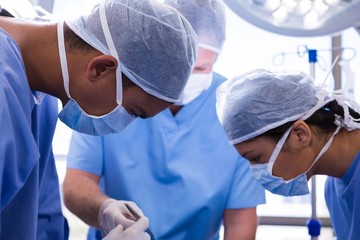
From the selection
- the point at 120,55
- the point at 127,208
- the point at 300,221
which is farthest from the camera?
the point at 300,221

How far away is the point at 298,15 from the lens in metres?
1.48

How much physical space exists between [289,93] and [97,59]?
65cm

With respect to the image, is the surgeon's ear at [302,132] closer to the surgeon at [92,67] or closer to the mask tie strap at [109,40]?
the surgeon at [92,67]

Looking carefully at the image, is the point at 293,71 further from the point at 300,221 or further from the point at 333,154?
the point at 300,221

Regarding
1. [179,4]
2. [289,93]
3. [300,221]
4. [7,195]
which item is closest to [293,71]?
[289,93]

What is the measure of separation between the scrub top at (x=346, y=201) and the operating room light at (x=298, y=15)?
1.31 ft

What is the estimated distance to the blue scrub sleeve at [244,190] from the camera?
5.74 feet

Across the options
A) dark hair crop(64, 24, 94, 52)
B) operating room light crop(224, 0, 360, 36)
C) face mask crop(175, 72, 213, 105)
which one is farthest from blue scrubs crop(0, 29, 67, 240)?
operating room light crop(224, 0, 360, 36)

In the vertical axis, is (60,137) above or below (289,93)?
below

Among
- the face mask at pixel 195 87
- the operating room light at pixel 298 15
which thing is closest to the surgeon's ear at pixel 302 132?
the operating room light at pixel 298 15

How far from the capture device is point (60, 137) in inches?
96.0

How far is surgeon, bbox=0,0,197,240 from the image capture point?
3.68 ft

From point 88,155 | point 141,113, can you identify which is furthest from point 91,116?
point 88,155

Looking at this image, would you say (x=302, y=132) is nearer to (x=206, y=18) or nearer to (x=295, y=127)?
(x=295, y=127)
